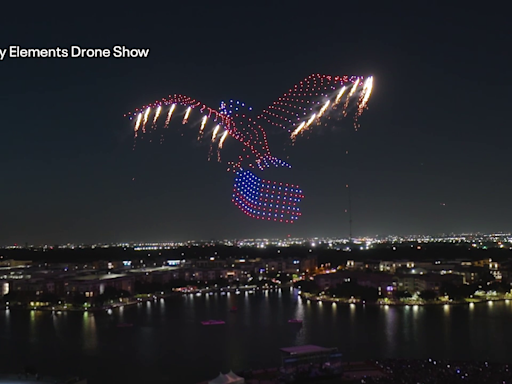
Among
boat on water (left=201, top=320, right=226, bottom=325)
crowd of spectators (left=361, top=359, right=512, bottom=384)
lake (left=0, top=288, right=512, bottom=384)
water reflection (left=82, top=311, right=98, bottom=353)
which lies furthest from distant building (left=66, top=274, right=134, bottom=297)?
crowd of spectators (left=361, top=359, right=512, bottom=384)

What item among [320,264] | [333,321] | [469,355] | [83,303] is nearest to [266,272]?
[320,264]

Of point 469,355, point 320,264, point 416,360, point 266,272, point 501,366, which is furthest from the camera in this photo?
point 320,264

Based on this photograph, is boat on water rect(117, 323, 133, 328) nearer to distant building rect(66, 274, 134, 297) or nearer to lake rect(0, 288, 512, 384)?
lake rect(0, 288, 512, 384)

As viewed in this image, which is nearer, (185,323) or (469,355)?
(469,355)

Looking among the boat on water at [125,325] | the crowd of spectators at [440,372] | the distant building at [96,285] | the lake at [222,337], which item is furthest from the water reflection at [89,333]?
the crowd of spectators at [440,372]

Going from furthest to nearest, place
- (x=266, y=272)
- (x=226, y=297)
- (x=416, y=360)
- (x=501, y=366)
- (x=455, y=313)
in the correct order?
1. (x=266, y=272)
2. (x=226, y=297)
3. (x=455, y=313)
4. (x=416, y=360)
5. (x=501, y=366)

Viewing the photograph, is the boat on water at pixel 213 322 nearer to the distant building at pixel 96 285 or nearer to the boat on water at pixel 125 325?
the boat on water at pixel 125 325

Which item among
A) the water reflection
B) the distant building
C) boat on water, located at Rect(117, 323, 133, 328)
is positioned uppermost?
the distant building

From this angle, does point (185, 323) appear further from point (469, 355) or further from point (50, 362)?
point (469, 355)
